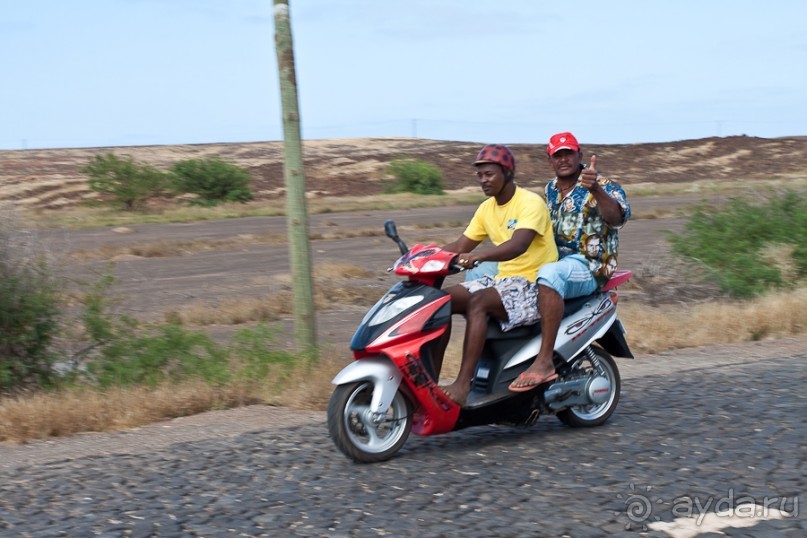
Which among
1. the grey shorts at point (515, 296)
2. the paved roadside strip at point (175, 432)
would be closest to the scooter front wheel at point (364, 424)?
the grey shorts at point (515, 296)

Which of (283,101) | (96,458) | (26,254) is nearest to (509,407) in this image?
(96,458)

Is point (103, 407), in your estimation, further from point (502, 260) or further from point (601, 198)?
point (601, 198)

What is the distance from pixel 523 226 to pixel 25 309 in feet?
16.3

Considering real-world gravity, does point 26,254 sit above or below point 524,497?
above

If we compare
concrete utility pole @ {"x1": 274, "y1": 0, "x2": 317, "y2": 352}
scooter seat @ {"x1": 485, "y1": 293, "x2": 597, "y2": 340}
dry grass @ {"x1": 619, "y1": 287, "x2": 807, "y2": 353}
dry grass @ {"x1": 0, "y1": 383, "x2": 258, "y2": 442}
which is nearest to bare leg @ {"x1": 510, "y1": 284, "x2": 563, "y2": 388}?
scooter seat @ {"x1": 485, "y1": 293, "x2": 597, "y2": 340}

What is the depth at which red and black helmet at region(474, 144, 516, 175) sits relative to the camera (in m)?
7.20

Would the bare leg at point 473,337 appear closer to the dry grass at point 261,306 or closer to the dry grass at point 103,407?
the dry grass at point 103,407

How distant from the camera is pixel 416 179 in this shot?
61125 mm

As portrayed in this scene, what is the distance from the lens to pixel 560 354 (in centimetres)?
736

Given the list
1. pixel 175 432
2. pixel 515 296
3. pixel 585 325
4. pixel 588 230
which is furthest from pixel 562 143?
pixel 175 432

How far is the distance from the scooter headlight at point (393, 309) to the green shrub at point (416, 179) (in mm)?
53696

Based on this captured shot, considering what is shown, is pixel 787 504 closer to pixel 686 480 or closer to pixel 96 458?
pixel 686 480

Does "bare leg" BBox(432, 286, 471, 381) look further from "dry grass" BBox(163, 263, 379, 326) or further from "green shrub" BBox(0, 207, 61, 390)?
"dry grass" BBox(163, 263, 379, 326)

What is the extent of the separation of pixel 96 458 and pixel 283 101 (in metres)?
4.16
